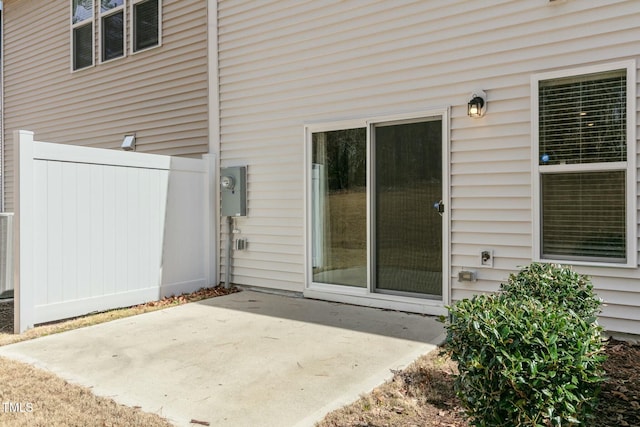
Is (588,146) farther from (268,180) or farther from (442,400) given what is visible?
(268,180)

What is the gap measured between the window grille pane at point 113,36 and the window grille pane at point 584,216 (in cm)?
710

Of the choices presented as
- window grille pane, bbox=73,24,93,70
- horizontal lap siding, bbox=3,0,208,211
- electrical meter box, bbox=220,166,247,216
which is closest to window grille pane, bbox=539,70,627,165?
electrical meter box, bbox=220,166,247,216

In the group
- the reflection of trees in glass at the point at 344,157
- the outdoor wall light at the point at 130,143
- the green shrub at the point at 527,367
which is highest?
the outdoor wall light at the point at 130,143

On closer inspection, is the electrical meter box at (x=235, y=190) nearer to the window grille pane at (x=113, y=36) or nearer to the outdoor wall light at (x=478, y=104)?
the outdoor wall light at (x=478, y=104)

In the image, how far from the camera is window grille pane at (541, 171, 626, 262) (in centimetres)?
376

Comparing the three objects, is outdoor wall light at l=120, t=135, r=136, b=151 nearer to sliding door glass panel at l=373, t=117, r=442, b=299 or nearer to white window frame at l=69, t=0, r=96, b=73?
white window frame at l=69, t=0, r=96, b=73

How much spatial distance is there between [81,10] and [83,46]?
2.04 ft

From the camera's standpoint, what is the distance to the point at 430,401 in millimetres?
2783

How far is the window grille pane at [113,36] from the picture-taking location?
7876 mm

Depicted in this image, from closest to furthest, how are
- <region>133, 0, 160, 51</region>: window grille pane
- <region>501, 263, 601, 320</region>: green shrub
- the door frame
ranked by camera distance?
1. <region>501, 263, 601, 320</region>: green shrub
2. the door frame
3. <region>133, 0, 160, 51</region>: window grille pane

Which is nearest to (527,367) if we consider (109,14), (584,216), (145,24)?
(584,216)

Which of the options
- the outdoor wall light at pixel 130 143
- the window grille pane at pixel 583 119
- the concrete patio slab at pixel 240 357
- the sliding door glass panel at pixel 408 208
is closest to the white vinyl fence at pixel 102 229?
the concrete patio slab at pixel 240 357

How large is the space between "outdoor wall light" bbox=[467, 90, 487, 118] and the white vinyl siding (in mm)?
55

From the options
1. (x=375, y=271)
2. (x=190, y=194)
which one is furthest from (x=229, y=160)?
(x=375, y=271)
